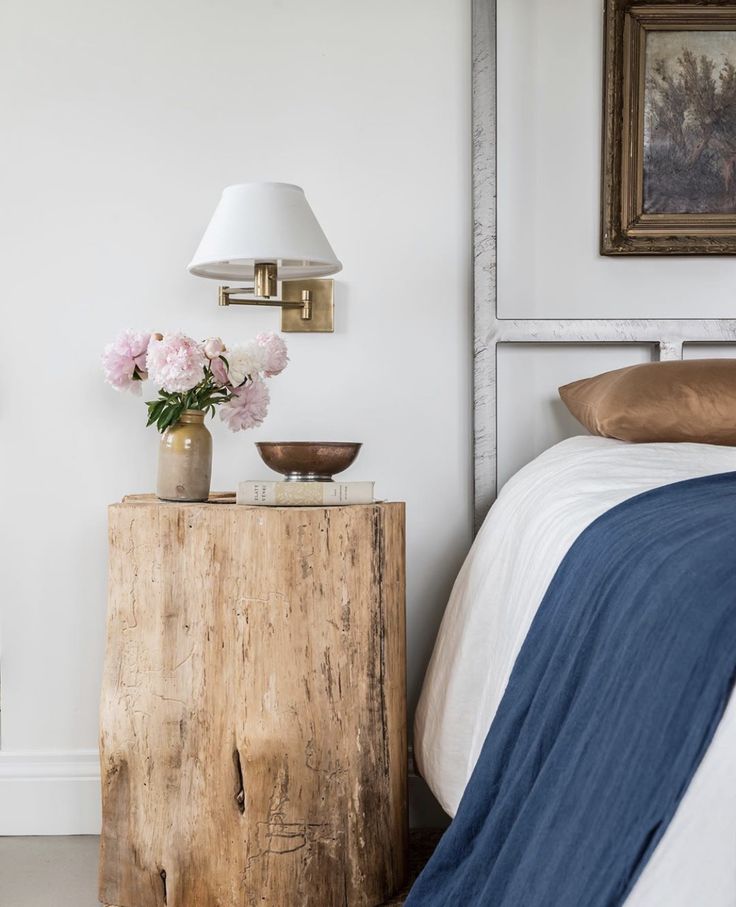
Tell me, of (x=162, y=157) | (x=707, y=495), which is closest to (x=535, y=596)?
(x=707, y=495)

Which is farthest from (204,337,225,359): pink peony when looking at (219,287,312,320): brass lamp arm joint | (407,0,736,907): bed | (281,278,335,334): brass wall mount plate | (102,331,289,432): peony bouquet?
(407,0,736,907): bed

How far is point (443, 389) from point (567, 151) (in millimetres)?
563

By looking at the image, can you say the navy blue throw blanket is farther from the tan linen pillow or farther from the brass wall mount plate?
the brass wall mount plate

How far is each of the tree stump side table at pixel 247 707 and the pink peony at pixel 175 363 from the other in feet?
0.64

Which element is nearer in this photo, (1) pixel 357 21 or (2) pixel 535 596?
(2) pixel 535 596

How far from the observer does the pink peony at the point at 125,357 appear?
4.71ft

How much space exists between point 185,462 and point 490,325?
2.24 ft

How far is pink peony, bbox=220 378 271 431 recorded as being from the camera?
1.50 meters

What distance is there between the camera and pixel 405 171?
1773 mm

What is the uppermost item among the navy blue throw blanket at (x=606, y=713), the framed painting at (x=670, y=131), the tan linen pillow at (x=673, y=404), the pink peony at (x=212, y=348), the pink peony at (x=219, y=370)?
the framed painting at (x=670, y=131)

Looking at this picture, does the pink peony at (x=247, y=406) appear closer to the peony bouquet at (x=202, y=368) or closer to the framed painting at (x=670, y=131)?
the peony bouquet at (x=202, y=368)

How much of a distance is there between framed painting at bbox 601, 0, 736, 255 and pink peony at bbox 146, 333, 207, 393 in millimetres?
916

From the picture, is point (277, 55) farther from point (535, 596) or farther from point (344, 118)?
point (535, 596)

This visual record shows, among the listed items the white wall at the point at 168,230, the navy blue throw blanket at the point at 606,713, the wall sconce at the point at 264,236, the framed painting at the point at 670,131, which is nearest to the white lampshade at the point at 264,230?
the wall sconce at the point at 264,236
